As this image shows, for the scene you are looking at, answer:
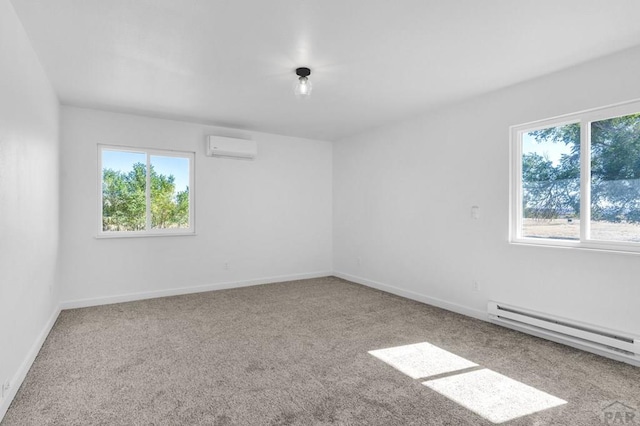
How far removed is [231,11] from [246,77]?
3.53ft

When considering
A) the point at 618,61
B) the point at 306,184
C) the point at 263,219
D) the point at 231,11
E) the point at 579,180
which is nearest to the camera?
the point at 231,11

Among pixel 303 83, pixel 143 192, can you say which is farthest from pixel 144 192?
pixel 303 83

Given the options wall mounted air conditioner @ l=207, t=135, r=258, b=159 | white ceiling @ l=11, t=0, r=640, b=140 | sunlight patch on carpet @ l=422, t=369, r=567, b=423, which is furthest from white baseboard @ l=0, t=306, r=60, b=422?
wall mounted air conditioner @ l=207, t=135, r=258, b=159

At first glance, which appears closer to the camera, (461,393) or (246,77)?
(461,393)

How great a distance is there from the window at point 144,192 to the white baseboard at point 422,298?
2718 mm

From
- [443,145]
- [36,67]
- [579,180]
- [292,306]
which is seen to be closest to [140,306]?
[292,306]

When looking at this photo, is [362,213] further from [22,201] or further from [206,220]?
[22,201]

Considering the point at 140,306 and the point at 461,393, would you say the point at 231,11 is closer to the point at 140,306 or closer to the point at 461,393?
the point at 461,393

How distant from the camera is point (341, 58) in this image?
9.44 feet

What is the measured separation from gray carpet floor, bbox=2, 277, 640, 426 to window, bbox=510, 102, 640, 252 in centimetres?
101

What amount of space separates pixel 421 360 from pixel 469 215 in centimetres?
186

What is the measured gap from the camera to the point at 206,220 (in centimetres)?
508

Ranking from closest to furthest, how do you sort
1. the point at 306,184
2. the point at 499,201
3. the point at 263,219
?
the point at 499,201 → the point at 263,219 → the point at 306,184

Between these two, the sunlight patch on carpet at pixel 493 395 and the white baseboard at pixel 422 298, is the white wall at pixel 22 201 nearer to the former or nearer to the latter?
the sunlight patch on carpet at pixel 493 395
